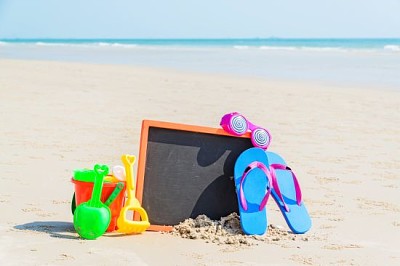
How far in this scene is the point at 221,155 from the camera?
4.62 metres

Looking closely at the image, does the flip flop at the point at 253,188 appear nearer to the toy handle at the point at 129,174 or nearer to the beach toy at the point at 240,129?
the beach toy at the point at 240,129

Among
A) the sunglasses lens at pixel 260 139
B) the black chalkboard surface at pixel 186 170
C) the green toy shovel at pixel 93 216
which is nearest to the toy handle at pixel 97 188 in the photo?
the green toy shovel at pixel 93 216

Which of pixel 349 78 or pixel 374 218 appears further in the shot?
pixel 349 78

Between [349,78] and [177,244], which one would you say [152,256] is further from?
[349,78]

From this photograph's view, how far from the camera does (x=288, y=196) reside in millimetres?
4637

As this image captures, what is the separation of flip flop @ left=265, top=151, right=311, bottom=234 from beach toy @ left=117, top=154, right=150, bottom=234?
0.85 m

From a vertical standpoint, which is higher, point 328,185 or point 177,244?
point 328,185

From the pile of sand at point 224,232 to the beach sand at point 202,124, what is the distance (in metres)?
0.06

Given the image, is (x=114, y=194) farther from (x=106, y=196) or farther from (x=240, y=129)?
(x=240, y=129)

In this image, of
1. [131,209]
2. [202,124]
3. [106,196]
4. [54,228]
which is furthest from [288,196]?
[202,124]

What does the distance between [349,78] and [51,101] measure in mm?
8591

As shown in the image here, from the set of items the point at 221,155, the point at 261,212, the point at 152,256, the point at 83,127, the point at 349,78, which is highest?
the point at 349,78

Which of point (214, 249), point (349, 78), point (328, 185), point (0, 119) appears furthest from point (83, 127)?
point (349, 78)

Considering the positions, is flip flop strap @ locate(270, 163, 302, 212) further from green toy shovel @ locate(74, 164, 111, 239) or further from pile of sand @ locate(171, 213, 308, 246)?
green toy shovel @ locate(74, 164, 111, 239)
